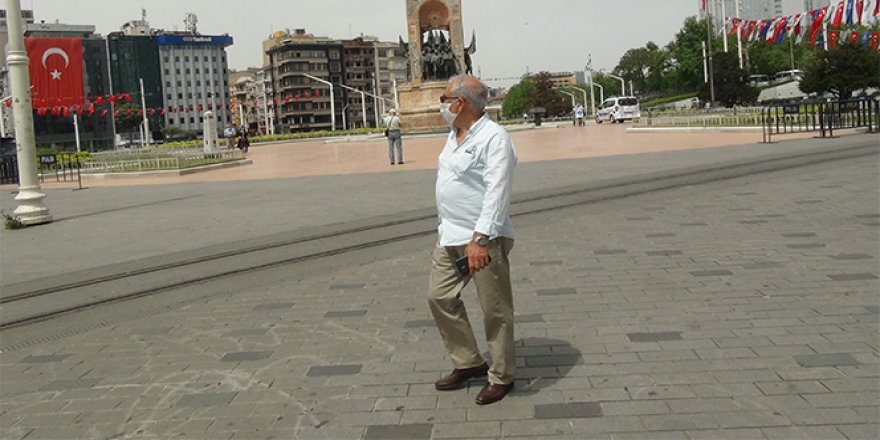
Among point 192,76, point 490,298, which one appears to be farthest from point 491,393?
point 192,76

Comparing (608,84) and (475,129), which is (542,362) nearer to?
(475,129)

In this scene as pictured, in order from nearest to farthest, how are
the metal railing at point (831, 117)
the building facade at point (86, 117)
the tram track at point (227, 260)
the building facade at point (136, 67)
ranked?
1. the tram track at point (227, 260)
2. the metal railing at point (831, 117)
3. the building facade at point (86, 117)
4. the building facade at point (136, 67)

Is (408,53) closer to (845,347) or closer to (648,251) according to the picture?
(648,251)

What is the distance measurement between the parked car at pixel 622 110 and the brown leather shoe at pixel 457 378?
55465mm

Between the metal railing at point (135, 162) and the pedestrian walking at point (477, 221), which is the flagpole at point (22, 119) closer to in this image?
the pedestrian walking at point (477, 221)

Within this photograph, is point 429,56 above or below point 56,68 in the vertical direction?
above

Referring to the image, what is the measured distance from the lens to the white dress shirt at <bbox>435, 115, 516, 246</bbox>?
399 centimetres

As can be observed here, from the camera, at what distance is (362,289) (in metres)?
7.15

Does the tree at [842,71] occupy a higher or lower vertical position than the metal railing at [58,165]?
higher

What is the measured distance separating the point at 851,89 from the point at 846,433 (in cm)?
5275

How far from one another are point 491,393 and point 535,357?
0.82 metres

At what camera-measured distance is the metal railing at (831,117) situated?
1008 inches

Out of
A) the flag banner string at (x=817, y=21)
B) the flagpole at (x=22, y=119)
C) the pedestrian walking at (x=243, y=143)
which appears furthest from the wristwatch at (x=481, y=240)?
the flag banner string at (x=817, y=21)

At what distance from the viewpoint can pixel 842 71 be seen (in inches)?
1924
